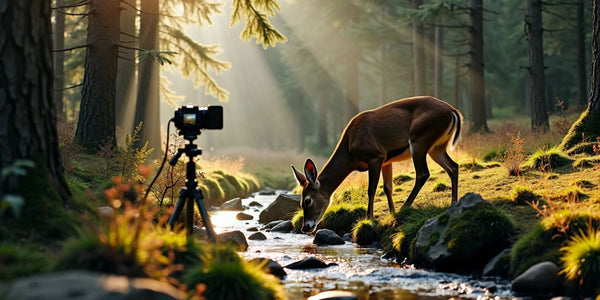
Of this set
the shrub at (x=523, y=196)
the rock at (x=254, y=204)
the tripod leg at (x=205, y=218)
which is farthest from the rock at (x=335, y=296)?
the rock at (x=254, y=204)

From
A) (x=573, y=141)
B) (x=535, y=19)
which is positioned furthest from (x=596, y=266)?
(x=535, y=19)

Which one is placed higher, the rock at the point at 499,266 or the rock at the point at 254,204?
the rock at the point at 499,266

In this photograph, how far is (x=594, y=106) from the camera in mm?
11969

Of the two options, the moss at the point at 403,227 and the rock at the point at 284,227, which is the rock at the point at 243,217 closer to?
the rock at the point at 284,227

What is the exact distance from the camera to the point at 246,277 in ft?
17.4

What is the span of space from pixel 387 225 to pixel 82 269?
249 inches

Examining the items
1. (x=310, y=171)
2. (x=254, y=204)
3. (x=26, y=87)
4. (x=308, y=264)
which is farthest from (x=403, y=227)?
(x=254, y=204)

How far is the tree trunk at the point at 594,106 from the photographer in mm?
11742

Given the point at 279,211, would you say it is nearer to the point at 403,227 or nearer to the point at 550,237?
the point at 403,227

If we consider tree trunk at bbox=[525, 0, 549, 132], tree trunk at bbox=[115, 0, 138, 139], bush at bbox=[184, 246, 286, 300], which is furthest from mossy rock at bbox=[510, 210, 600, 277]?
tree trunk at bbox=[115, 0, 138, 139]

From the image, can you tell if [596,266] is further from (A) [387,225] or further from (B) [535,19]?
(B) [535,19]

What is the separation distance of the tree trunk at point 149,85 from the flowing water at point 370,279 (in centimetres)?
740

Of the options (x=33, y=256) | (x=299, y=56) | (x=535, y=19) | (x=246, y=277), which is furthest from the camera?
(x=299, y=56)

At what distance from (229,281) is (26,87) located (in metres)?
2.50
